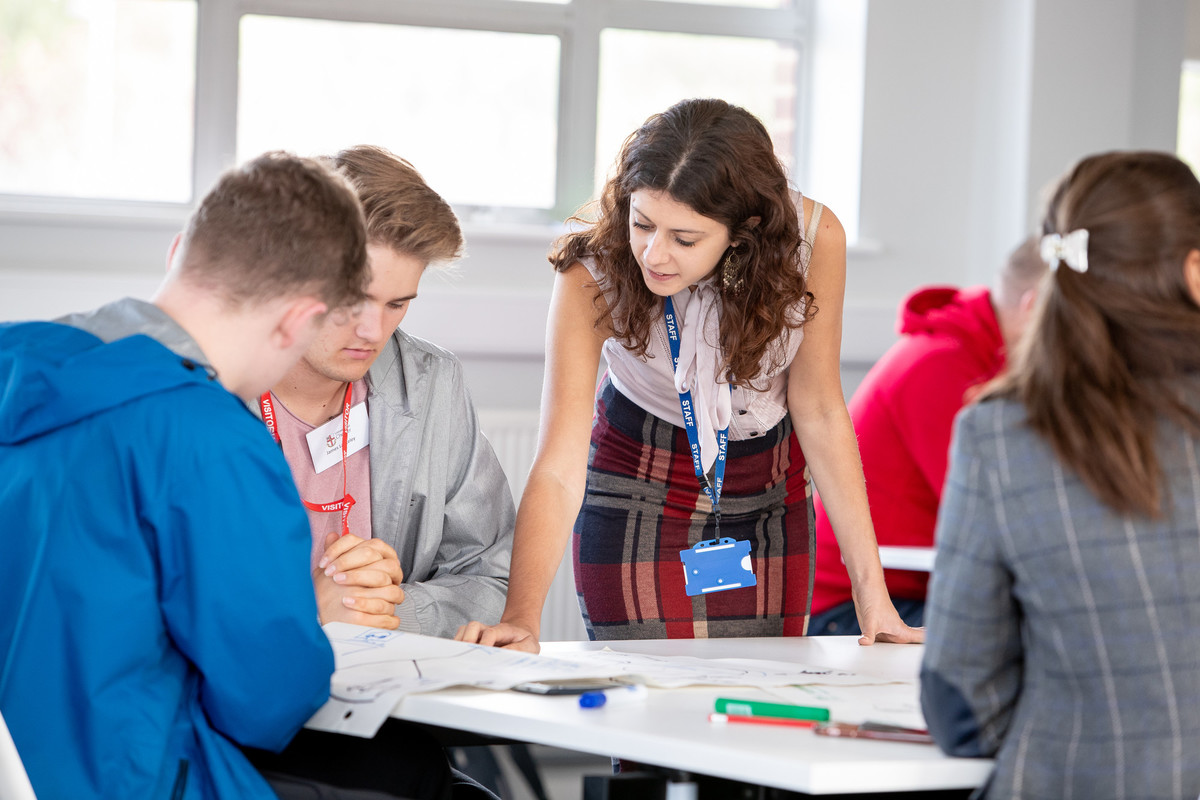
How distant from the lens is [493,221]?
3797 millimetres

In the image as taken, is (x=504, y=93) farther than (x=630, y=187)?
Yes

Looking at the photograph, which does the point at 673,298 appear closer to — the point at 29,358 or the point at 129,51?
the point at 29,358

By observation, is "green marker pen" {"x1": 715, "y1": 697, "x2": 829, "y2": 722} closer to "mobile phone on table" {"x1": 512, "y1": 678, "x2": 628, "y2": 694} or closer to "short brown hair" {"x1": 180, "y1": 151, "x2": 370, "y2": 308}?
"mobile phone on table" {"x1": 512, "y1": 678, "x2": 628, "y2": 694}

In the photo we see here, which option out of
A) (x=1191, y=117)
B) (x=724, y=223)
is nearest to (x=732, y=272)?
(x=724, y=223)

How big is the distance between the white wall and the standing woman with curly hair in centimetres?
150

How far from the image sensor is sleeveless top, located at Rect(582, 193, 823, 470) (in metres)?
1.90

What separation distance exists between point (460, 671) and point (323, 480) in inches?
21.3

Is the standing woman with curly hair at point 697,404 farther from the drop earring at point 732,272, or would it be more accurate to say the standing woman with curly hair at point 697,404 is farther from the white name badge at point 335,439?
the white name badge at point 335,439

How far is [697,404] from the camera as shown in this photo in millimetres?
1917

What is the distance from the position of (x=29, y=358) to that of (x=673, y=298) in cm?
109

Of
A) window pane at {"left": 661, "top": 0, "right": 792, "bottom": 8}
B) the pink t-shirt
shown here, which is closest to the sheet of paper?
the pink t-shirt

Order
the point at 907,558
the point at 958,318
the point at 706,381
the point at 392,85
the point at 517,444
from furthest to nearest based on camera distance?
the point at 392,85
the point at 517,444
the point at 958,318
the point at 907,558
the point at 706,381

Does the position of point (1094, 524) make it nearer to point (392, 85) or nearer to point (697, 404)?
point (697, 404)

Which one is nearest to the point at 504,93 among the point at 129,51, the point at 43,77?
the point at 129,51
